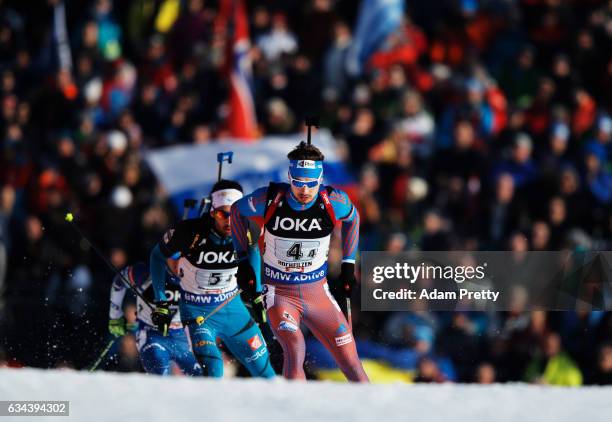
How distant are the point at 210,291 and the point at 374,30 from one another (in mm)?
5567

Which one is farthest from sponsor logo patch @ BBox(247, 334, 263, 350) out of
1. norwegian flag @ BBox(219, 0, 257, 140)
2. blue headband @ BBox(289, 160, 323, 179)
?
norwegian flag @ BBox(219, 0, 257, 140)

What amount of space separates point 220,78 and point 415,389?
6.84 meters

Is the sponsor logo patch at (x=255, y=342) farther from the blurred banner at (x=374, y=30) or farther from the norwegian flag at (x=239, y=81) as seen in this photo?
the blurred banner at (x=374, y=30)

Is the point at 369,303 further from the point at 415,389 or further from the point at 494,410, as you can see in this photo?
the point at 494,410

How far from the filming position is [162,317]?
9.21 m

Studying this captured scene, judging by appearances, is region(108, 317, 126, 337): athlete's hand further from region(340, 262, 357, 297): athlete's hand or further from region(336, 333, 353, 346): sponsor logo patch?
region(340, 262, 357, 297): athlete's hand

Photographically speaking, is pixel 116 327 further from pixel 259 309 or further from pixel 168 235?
pixel 259 309

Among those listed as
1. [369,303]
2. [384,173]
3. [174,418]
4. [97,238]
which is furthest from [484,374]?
[174,418]

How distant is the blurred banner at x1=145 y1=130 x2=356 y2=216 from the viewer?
11203 mm

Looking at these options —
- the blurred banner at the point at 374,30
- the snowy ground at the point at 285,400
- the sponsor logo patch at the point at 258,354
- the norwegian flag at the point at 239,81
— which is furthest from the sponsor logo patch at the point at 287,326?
the blurred banner at the point at 374,30

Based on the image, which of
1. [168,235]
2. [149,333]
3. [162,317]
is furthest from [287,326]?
[149,333]

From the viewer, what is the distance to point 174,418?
21.4ft

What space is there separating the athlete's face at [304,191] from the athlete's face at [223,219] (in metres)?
0.65

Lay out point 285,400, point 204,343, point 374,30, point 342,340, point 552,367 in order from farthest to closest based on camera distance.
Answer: point 374,30 < point 552,367 < point 204,343 < point 342,340 < point 285,400
